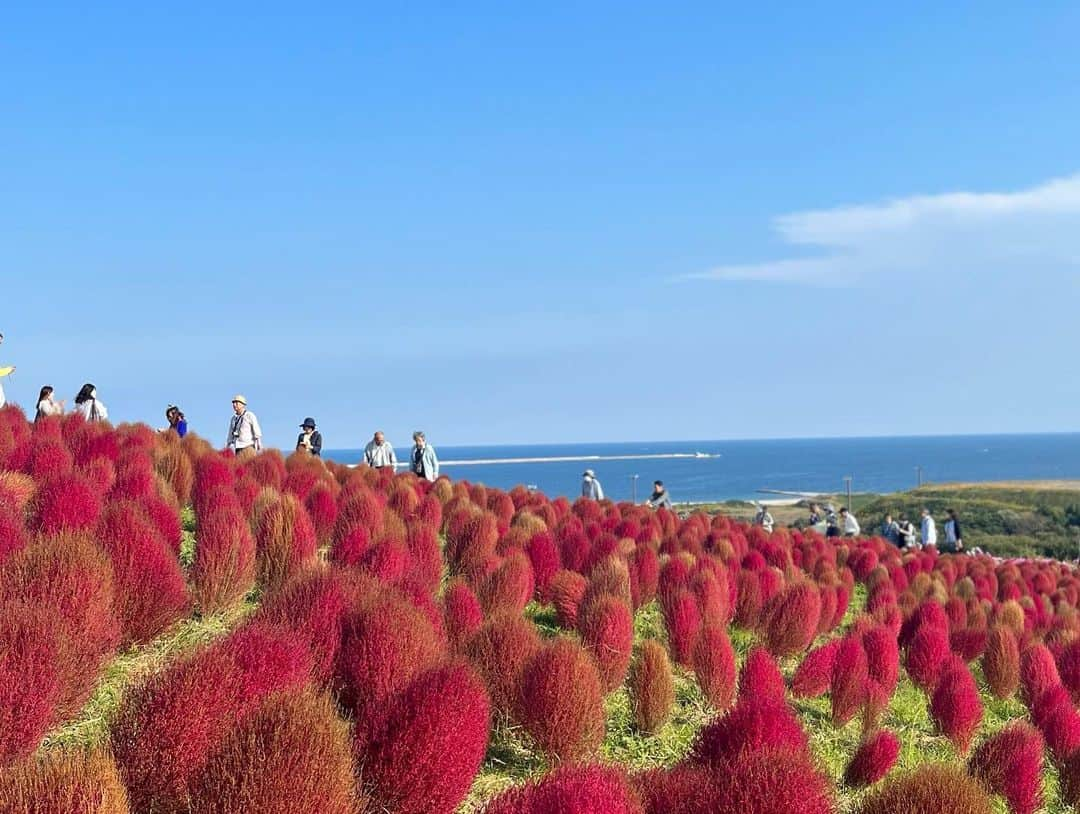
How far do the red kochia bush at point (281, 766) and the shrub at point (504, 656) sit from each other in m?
1.37

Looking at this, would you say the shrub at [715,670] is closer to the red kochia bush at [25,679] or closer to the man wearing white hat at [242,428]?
the red kochia bush at [25,679]

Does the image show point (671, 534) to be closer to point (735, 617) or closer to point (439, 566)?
point (735, 617)

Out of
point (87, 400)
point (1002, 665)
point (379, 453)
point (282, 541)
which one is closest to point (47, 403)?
point (87, 400)

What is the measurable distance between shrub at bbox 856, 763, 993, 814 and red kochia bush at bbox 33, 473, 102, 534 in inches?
115

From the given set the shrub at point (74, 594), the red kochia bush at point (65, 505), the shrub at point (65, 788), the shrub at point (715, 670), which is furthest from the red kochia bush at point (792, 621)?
the shrub at point (65, 788)

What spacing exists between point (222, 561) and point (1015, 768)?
10.2 feet

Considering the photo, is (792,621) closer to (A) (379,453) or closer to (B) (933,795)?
(B) (933,795)

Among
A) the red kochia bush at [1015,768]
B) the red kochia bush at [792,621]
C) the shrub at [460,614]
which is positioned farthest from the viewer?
the red kochia bush at [792,621]

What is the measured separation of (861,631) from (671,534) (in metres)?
2.86

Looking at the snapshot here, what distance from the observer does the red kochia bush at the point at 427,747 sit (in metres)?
2.67

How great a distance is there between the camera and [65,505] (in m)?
4.29

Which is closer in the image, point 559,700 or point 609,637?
point 559,700

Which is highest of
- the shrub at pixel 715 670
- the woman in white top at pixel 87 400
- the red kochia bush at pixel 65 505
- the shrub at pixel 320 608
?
the woman in white top at pixel 87 400

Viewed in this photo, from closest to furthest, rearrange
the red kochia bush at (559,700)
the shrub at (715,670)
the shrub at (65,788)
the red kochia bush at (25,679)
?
1. the shrub at (65,788)
2. the red kochia bush at (25,679)
3. the red kochia bush at (559,700)
4. the shrub at (715,670)
